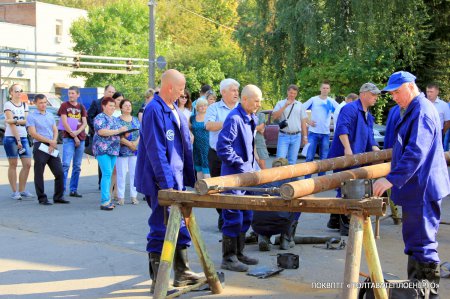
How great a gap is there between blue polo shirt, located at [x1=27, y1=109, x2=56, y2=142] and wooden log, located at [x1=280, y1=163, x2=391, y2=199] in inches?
258

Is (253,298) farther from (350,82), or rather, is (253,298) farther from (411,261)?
(350,82)

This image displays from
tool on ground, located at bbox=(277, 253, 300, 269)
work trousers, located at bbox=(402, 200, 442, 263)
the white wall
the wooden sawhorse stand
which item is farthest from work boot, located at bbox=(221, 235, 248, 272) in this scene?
the white wall

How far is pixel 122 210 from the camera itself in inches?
405

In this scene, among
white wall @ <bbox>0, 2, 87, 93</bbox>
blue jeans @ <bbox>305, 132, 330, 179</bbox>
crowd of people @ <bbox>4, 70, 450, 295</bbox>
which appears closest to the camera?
crowd of people @ <bbox>4, 70, 450, 295</bbox>

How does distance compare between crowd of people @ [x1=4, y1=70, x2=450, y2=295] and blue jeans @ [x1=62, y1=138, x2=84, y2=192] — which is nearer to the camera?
crowd of people @ [x1=4, y1=70, x2=450, y2=295]

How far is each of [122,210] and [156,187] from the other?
15.2 ft

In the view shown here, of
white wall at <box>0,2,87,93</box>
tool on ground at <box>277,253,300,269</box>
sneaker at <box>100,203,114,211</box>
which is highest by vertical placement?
white wall at <box>0,2,87,93</box>

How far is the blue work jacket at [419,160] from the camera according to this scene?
517 centimetres

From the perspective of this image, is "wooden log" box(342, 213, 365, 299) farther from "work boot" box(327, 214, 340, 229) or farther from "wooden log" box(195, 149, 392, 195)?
"work boot" box(327, 214, 340, 229)

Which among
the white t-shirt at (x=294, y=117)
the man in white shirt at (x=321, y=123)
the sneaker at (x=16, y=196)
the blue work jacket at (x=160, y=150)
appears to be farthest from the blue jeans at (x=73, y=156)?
the blue work jacket at (x=160, y=150)

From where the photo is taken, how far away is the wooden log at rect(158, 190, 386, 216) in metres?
4.48

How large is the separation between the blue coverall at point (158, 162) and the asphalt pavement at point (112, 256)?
61cm

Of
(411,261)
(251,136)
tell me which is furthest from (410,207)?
(251,136)

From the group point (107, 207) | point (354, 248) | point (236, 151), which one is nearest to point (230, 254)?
point (236, 151)
